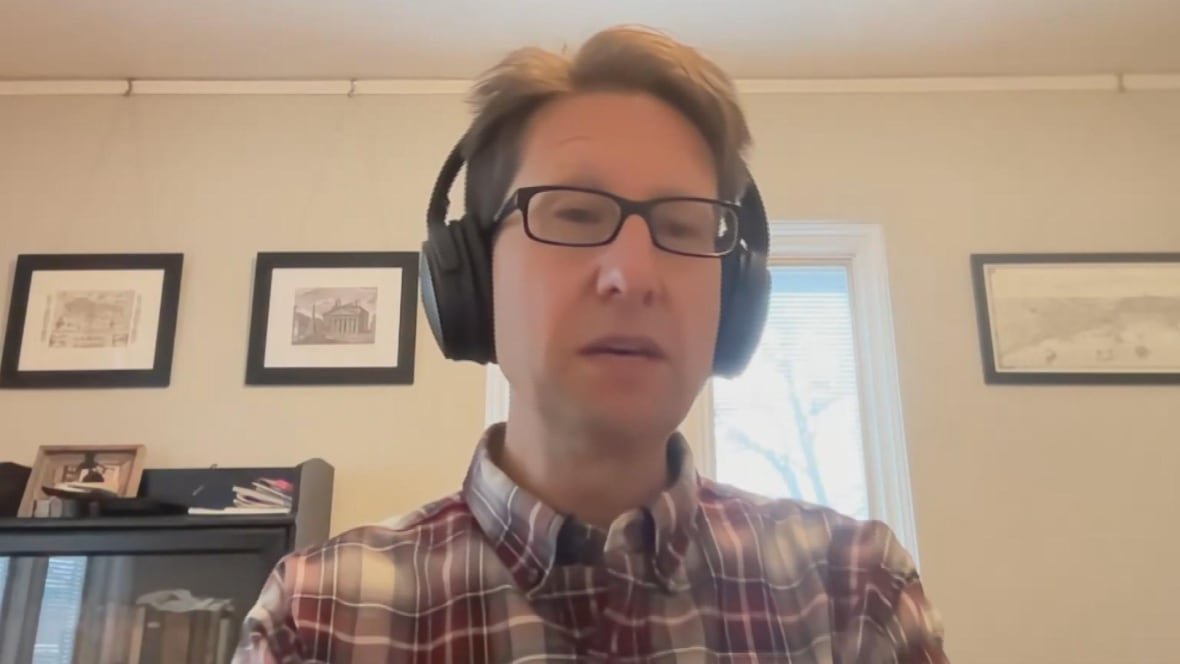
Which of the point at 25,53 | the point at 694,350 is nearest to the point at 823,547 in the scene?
the point at 694,350

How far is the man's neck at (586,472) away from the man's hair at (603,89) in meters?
0.21

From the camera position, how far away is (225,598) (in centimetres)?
180

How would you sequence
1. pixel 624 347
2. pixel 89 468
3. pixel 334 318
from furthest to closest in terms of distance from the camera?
pixel 334 318, pixel 89 468, pixel 624 347

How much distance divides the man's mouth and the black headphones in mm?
155

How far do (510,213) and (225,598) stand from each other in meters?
1.34

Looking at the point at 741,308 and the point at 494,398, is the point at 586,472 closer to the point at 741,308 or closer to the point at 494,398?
the point at 741,308

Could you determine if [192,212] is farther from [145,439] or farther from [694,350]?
[694,350]

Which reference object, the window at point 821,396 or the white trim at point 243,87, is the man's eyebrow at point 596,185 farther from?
the white trim at point 243,87

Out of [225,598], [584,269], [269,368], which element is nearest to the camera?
[584,269]

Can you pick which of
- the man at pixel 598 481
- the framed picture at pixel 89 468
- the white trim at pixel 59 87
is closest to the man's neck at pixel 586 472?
the man at pixel 598 481

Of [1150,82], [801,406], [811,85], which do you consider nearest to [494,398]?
[801,406]

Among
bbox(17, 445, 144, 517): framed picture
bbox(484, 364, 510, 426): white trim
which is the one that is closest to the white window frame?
bbox(484, 364, 510, 426): white trim

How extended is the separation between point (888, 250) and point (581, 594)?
1.68 metres

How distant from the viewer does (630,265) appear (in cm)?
71
